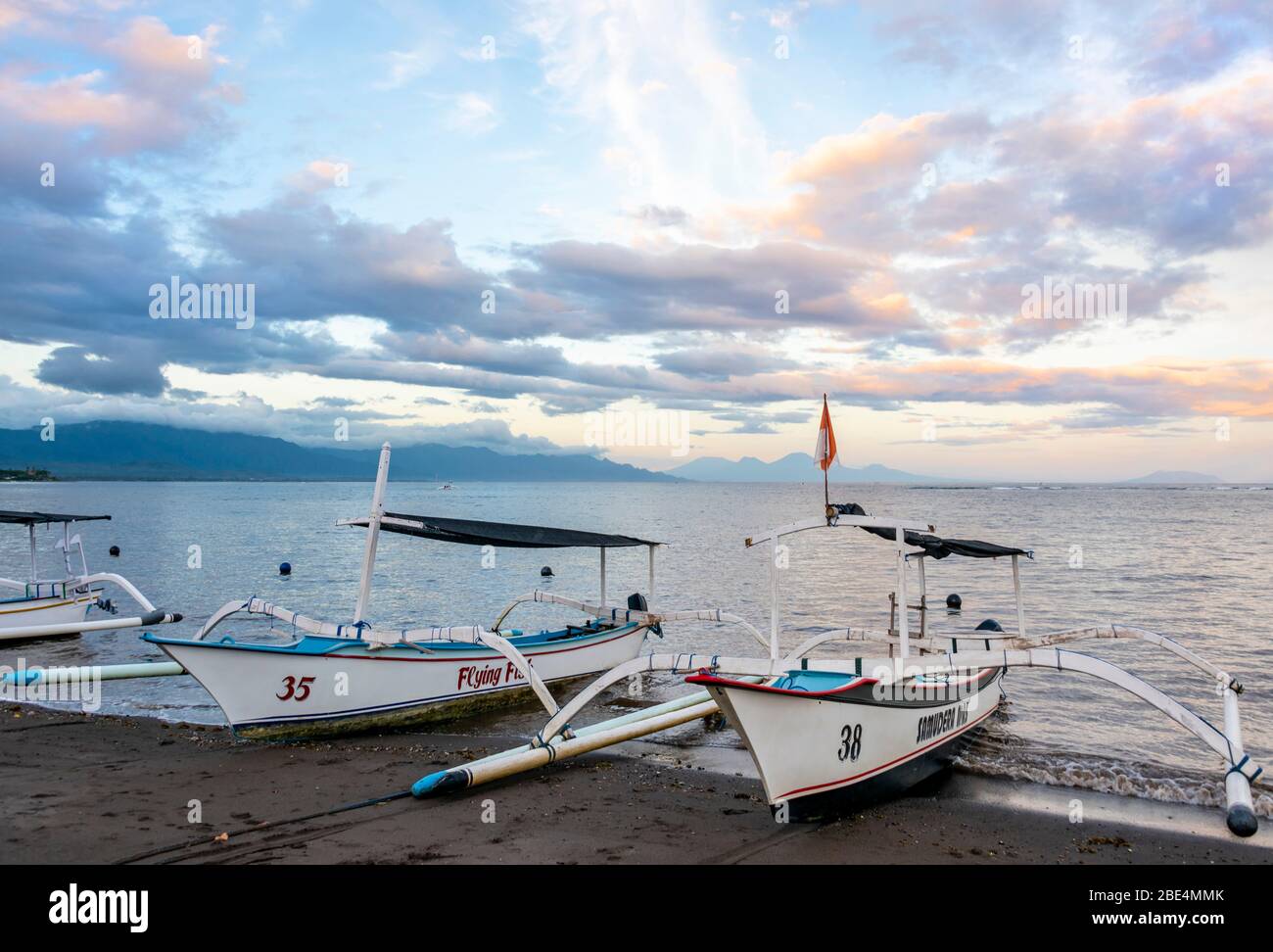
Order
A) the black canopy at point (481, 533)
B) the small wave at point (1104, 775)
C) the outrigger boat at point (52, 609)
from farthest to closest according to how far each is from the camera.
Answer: the outrigger boat at point (52, 609) → the black canopy at point (481, 533) → the small wave at point (1104, 775)

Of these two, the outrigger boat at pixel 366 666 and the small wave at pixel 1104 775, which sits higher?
the outrigger boat at pixel 366 666

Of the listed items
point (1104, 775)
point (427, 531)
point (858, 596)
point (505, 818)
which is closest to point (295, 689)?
point (427, 531)

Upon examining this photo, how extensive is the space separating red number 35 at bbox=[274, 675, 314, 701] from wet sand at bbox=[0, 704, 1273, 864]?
0.72 m

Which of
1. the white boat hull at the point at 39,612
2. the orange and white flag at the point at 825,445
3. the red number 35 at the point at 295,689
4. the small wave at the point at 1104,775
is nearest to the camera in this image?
the orange and white flag at the point at 825,445

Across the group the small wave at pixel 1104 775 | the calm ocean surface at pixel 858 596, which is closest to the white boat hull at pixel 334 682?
the calm ocean surface at pixel 858 596

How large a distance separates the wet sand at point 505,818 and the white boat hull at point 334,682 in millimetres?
578

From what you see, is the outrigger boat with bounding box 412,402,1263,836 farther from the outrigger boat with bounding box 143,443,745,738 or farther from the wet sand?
the outrigger boat with bounding box 143,443,745,738

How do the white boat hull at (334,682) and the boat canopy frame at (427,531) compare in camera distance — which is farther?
the boat canopy frame at (427,531)

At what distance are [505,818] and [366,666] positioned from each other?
4.67 m

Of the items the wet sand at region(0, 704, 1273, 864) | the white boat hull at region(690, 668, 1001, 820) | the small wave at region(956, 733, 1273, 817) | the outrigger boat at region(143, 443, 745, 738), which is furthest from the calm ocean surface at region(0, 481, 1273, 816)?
the white boat hull at region(690, 668, 1001, 820)

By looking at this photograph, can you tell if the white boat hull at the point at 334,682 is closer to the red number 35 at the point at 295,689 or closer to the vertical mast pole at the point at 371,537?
the red number 35 at the point at 295,689

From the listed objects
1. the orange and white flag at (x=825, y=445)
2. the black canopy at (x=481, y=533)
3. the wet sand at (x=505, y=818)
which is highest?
the orange and white flag at (x=825, y=445)

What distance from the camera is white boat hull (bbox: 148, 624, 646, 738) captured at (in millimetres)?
11930

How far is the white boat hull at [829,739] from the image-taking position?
8227 millimetres
